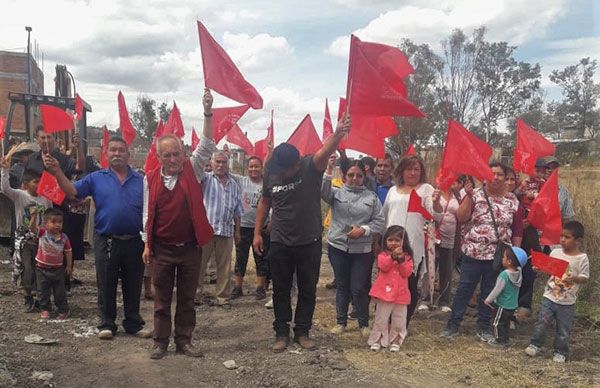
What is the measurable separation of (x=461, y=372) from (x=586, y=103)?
34.9 metres

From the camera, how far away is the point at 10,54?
3875cm

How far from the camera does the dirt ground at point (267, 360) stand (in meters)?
4.16

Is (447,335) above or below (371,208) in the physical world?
below

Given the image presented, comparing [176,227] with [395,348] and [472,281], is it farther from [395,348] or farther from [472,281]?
[472,281]

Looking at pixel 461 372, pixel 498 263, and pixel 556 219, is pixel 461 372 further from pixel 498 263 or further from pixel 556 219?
pixel 556 219

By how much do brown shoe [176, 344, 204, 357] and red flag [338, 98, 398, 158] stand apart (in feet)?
8.65

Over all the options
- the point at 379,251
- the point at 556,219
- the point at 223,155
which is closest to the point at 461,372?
the point at 379,251

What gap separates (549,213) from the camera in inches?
205

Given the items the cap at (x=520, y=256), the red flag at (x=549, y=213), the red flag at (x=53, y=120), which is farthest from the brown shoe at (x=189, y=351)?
the red flag at (x=549, y=213)

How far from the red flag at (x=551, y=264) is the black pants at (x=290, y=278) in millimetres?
2009

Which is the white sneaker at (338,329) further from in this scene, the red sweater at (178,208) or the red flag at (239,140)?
the red flag at (239,140)

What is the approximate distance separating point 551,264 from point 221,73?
3.57 metres

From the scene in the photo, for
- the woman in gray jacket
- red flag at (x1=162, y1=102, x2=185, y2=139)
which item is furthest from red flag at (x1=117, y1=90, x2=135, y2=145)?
the woman in gray jacket

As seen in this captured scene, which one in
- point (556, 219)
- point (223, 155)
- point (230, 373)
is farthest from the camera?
point (223, 155)
